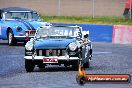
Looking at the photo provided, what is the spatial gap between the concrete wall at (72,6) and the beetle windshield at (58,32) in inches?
970

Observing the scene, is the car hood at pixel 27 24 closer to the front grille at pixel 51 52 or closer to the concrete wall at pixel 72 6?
the front grille at pixel 51 52

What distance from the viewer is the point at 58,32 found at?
61.9 feet

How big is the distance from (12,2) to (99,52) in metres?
21.4

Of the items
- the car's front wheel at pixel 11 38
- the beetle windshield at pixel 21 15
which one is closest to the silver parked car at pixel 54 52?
the car's front wheel at pixel 11 38

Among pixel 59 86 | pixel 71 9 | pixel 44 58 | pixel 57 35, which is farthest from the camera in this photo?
pixel 71 9

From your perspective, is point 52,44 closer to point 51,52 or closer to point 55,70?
point 51,52

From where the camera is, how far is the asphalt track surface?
14.3 m

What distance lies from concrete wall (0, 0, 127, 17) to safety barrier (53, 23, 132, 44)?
35.2 feet

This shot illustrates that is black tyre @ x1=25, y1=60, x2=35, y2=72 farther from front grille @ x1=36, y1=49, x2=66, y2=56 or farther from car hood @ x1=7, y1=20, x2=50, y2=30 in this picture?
car hood @ x1=7, y1=20, x2=50, y2=30

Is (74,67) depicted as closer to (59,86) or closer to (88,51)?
(88,51)

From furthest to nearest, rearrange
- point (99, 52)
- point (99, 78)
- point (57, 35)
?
1. point (99, 52)
2. point (57, 35)
3. point (99, 78)

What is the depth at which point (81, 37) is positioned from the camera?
1873 cm

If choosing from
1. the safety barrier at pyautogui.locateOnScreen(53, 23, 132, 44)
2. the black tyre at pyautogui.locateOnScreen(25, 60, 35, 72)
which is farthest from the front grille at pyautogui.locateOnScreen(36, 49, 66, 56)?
the safety barrier at pyautogui.locateOnScreen(53, 23, 132, 44)

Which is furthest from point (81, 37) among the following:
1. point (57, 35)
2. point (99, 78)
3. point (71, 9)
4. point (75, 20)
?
point (71, 9)
